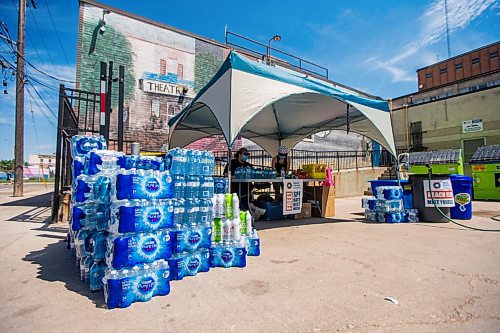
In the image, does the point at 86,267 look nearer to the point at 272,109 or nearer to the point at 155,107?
the point at 272,109

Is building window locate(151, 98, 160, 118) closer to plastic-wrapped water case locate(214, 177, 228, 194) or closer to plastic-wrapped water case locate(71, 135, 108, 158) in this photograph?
plastic-wrapped water case locate(71, 135, 108, 158)

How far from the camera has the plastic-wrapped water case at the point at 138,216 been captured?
8.52 ft

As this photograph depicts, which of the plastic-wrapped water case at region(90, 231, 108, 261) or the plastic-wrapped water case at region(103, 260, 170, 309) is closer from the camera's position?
the plastic-wrapped water case at region(103, 260, 170, 309)

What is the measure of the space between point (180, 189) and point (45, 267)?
7.20 feet

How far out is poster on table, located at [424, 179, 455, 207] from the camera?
678 centimetres

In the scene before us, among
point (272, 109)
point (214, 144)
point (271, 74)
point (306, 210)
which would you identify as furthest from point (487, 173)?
point (214, 144)

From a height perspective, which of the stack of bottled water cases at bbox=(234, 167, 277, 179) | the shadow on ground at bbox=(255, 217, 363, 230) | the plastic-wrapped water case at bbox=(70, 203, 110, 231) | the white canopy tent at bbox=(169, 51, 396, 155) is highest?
the white canopy tent at bbox=(169, 51, 396, 155)

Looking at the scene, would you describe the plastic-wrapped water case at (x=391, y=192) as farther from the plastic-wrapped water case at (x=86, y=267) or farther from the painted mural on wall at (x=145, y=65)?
the painted mural on wall at (x=145, y=65)

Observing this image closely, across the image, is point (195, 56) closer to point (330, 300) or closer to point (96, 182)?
point (96, 182)

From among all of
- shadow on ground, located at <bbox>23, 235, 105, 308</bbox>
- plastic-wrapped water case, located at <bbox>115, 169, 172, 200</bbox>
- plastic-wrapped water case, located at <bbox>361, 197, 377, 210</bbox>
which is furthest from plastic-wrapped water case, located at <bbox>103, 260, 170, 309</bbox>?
plastic-wrapped water case, located at <bbox>361, 197, 377, 210</bbox>

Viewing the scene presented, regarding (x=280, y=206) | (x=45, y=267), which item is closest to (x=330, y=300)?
(x=45, y=267)

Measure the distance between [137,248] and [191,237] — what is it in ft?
2.49

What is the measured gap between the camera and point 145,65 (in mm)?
14695

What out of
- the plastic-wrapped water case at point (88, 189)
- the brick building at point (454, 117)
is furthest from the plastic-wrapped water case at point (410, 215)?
the brick building at point (454, 117)
